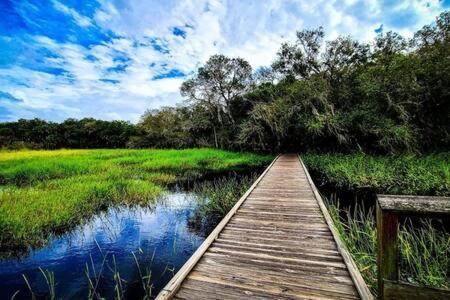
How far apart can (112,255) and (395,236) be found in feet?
16.8

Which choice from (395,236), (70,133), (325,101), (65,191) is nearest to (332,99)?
(325,101)

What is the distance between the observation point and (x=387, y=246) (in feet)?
5.13

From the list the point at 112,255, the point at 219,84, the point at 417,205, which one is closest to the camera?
the point at 417,205

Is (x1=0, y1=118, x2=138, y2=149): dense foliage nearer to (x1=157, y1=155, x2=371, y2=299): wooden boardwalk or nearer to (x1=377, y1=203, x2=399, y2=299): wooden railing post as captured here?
(x1=157, y1=155, x2=371, y2=299): wooden boardwalk

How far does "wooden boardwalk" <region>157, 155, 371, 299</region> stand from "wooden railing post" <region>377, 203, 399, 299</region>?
42.8 inches

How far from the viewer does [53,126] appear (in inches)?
1334

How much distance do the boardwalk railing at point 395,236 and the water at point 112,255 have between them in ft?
9.30

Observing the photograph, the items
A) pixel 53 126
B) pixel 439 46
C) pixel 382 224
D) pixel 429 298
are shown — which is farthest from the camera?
pixel 53 126

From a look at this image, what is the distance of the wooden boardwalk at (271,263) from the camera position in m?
2.65

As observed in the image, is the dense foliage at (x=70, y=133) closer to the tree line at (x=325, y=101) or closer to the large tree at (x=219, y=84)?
the tree line at (x=325, y=101)

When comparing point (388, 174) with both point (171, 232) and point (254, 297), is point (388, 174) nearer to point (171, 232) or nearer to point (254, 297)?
point (171, 232)

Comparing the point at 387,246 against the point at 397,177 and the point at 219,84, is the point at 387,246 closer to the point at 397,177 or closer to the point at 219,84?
the point at 397,177

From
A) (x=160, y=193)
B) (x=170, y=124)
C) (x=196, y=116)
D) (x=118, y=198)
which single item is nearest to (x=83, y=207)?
(x=118, y=198)

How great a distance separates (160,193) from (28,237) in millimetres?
4559
